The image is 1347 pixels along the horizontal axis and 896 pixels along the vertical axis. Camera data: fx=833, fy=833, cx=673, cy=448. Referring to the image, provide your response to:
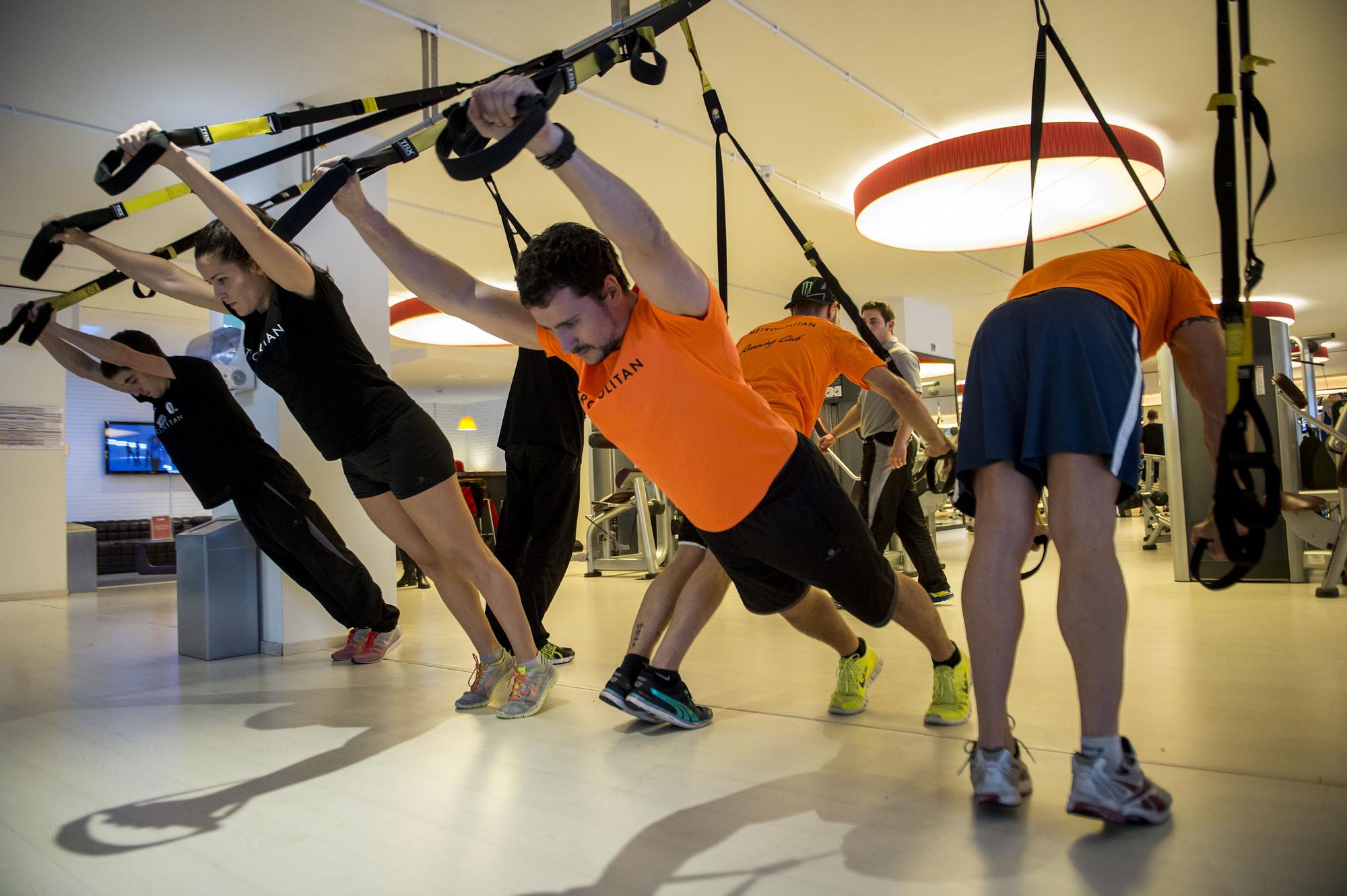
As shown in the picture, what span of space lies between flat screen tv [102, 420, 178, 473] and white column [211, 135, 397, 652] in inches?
372

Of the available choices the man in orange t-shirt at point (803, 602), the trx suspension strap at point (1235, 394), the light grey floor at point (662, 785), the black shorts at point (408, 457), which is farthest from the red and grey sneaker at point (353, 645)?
the trx suspension strap at point (1235, 394)

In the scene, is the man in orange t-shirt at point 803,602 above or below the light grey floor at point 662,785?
above

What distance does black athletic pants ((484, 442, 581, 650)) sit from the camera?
2.87 metres

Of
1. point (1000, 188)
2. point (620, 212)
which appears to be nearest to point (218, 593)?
point (620, 212)

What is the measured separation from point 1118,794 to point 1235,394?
662 mm

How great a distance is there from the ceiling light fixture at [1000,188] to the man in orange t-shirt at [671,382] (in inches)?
138

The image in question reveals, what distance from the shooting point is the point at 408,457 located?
2.38 m

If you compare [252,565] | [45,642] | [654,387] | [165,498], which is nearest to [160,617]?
[45,642]

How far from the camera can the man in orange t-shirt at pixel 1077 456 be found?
1380mm

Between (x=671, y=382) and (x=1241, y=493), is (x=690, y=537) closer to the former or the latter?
(x=671, y=382)

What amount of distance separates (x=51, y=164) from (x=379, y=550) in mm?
3256

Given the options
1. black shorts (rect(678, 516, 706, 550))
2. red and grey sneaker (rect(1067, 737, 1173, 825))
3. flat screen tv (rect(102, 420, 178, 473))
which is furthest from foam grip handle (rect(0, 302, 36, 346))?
flat screen tv (rect(102, 420, 178, 473))

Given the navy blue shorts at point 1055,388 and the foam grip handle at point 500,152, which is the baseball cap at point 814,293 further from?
the foam grip handle at point 500,152

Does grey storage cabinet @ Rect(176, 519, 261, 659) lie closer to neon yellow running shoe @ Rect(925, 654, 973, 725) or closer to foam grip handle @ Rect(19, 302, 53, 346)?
foam grip handle @ Rect(19, 302, 53, 346)
